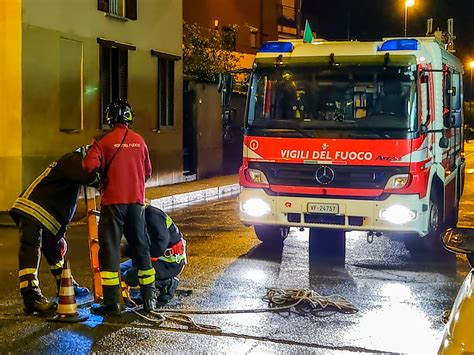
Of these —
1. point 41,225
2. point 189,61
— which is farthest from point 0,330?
point 189,61

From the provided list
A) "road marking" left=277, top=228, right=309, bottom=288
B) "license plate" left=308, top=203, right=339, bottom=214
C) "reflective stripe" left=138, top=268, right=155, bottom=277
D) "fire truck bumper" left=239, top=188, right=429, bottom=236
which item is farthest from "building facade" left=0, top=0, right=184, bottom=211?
"reflective stripe" left=138, top=268, right=155, bottom=277

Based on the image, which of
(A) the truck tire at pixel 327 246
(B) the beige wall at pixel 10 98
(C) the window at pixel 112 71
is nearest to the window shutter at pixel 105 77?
(C) the window at pixel 112 71

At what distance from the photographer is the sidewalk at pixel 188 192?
16.2 metres

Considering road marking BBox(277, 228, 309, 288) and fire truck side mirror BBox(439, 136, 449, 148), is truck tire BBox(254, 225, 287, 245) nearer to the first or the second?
road marking BBox(277, 228, 309, 288)

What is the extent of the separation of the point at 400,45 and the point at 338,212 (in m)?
2.31

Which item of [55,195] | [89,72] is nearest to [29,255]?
[55,195]

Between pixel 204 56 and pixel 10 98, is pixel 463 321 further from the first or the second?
pixel 204 56

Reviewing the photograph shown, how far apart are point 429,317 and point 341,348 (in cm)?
142

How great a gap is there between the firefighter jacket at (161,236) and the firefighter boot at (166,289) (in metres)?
0.23

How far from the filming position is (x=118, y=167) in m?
6.67

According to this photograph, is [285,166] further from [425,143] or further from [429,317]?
[429,317]

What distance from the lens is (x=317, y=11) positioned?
5109 cm

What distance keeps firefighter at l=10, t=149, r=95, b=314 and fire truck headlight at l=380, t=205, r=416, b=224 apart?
158 inches

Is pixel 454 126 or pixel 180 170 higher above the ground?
pixel 454 126
